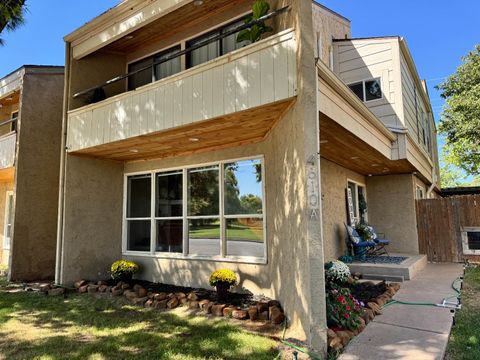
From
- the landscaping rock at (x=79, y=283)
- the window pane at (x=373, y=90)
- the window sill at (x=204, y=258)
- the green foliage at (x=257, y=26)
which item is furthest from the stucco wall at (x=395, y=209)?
the landscaping rock at (x=79, y=283)

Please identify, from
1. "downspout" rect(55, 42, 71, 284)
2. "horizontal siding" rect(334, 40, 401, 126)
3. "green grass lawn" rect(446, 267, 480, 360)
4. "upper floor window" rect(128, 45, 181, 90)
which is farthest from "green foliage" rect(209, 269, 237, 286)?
"horizontal siding" rect(334, 40, 401, 126)

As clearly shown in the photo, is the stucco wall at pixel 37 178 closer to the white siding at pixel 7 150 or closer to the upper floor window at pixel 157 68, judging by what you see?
the white siding at pixel 7 150

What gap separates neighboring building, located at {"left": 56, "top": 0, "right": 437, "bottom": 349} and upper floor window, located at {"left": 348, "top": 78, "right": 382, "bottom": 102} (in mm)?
31

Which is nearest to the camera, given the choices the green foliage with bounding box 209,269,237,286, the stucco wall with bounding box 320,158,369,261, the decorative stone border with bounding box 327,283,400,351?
the decorative stone border with bounding box 327,283,400,351

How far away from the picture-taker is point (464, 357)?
339 centimetres

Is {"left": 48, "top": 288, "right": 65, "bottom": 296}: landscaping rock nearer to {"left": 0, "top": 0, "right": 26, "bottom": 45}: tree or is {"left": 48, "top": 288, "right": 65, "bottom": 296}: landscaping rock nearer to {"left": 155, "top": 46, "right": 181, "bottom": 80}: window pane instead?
{"left": 0, "top": 0, "right": 26, "bottom": 45}: tree

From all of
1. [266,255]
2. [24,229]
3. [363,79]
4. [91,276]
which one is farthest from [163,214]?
[363,79]

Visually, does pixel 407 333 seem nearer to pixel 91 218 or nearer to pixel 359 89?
pixel 91 218

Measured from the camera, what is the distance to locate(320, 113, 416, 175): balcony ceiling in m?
5.54

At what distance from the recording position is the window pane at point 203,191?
21.5 feet

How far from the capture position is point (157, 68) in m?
7.63

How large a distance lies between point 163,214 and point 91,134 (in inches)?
88.9

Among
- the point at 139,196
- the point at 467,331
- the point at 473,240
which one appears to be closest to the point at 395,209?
the point at 473,240

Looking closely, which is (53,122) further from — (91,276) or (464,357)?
(464,357)
